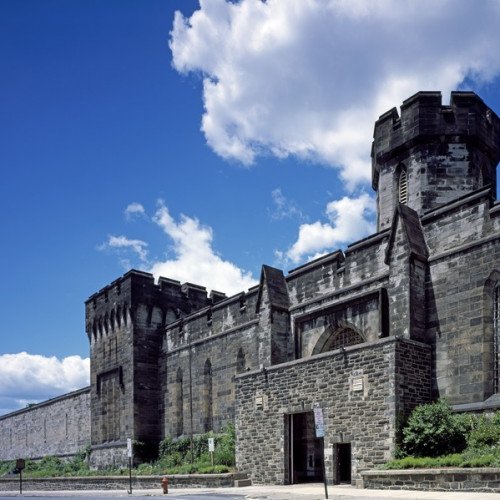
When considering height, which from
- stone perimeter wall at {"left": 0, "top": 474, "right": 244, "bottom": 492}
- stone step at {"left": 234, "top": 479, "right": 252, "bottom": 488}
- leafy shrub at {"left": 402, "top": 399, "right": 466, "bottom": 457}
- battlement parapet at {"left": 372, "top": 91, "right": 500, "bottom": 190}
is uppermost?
battlement parapet at {"left": 372, "top": 91, "right": 500, "bottom": 190}

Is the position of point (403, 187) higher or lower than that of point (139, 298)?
higher

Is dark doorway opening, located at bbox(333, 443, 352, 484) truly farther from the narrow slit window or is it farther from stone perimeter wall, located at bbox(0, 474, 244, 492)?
the narrow slit window

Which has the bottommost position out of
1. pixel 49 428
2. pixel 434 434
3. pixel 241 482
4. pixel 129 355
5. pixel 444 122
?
pixel 49 428

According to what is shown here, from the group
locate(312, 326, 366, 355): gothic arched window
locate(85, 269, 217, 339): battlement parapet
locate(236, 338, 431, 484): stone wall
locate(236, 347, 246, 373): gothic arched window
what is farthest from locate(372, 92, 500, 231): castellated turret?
locate(85, 269, 217, 339): battlement parapet

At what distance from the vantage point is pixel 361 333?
24.6 m

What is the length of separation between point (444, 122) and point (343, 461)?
557 inches

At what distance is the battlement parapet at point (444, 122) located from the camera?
28.1m

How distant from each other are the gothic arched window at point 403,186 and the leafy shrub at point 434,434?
11176 millimetres

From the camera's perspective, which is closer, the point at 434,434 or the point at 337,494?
the point at 337,494

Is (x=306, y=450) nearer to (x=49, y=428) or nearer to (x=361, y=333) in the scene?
(x=361, y=333)

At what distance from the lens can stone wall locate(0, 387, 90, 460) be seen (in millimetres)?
46219

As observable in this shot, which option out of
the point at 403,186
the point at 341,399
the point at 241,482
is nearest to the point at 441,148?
the point at 403,186

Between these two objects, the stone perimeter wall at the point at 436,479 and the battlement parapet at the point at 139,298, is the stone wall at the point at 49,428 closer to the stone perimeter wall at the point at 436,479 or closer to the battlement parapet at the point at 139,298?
A: the battlement parapet at the point at 139,298

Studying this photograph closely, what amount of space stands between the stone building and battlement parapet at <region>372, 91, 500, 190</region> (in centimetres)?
5
